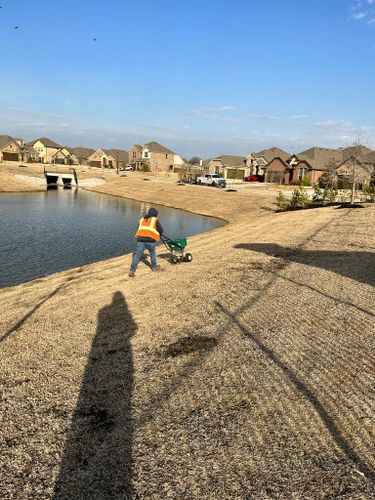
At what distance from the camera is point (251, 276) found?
36.9ft

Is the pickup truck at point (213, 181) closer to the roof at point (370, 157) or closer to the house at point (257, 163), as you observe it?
the house at point (257, 163)

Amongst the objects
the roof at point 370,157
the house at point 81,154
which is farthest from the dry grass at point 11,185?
the house at point 81,154

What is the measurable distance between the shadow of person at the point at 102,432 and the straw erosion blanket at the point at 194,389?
0.02 m

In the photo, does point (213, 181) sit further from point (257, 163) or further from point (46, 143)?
point (46, 143)

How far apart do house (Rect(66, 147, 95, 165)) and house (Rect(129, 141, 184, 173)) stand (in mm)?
26767

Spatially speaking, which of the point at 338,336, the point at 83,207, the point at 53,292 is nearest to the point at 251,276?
the point at 338,336

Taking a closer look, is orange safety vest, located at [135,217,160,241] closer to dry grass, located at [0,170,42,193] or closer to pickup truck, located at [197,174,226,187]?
pickup truck, located at [197,174,226,187]

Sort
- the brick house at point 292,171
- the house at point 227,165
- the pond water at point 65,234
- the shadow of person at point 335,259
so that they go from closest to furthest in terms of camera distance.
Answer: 1. the shadow of person at point 335,259
2. the pond water at point 65,234
3. the brick house at point 292,171
4. the house at point 227,165

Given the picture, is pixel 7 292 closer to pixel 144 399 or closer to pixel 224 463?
pixel 144 399

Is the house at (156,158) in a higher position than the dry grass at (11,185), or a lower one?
higher

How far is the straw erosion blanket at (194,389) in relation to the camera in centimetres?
415

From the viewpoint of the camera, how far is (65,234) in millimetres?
27406

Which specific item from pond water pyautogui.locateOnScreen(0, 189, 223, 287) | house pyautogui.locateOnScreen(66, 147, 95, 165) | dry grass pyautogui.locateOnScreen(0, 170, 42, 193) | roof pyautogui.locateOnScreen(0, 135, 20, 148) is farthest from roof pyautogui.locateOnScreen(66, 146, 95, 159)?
pond water pyautogui.locateOnScreen(0, 189, 223, 287)

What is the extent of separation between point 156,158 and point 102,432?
4247 inches
